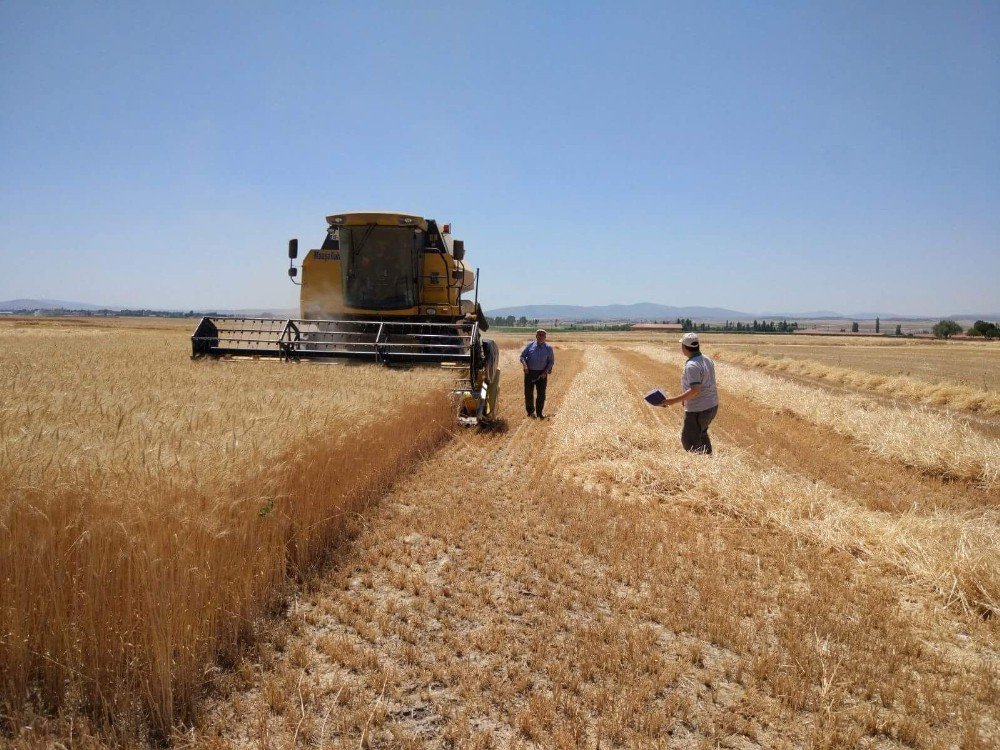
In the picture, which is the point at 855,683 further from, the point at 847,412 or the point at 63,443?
the point at 847,412

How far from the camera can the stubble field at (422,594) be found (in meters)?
2.56

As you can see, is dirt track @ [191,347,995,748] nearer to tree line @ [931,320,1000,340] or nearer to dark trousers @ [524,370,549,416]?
dark trousers @ [524,370,549,416]

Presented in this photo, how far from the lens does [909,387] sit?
Result: 17531 mm

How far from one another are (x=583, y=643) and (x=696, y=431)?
4.15 meters

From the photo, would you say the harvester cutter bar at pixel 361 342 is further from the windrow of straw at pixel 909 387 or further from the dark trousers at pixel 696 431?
the windrow of straw at pixel 909 387

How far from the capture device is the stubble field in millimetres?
2561

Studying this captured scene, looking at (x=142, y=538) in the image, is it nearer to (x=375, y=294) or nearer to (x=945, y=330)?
(x=375, y=294)

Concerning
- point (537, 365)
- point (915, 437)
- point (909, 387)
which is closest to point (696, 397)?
point (915, 437)

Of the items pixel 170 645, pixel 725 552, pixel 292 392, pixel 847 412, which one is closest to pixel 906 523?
pixel 725 552

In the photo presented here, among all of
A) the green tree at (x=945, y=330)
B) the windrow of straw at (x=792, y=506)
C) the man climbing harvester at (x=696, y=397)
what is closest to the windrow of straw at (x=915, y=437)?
the windrow of straw at (x=792, y=506)

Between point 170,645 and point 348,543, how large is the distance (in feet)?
6.55

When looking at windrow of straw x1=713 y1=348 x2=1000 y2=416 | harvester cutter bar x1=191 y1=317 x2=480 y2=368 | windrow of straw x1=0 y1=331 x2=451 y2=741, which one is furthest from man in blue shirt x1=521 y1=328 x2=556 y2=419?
windrow of straw x1=713 y1=348 x2=1000 y2=416

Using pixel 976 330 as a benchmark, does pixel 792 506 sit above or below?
below

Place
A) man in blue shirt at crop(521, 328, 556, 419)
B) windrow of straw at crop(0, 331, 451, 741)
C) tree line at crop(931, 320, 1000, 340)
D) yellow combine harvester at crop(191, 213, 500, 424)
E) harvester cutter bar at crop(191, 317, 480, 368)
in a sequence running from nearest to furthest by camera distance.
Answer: windrow of straw at crop(0, 331, 451, 741) < harvester cutter bar at crop(191, 317, 480, 368) < yellow combine harvester at crop(191, 213, 500, 424) < man in blue shirt at crop(521, 328, 556, 419) < tree line at crop(931, 320, 1000, 340)
